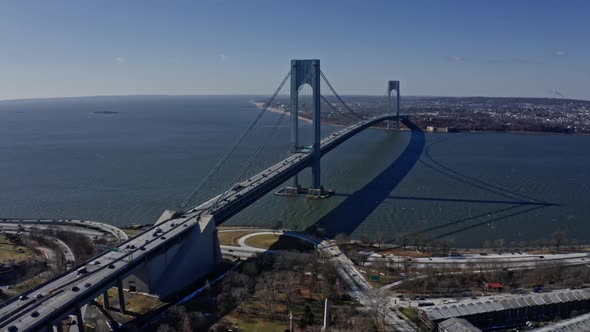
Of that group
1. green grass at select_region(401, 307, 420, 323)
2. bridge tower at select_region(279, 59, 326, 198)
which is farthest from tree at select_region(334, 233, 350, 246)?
bridge tower at select_region(279, 59, 326, 198)

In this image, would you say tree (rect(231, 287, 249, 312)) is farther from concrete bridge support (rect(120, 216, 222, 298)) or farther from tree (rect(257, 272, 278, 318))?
concrete bridge support (rect(120, 216, 222, 298))

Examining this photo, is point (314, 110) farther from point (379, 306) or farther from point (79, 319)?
point (79, 319)

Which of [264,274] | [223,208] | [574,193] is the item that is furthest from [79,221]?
[574,193]

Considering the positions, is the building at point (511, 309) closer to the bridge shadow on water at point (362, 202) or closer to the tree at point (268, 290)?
the tree at point (268, 290)

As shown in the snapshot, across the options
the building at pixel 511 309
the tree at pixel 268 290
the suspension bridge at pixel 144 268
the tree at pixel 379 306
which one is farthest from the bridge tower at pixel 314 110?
the building at pixel 511 309

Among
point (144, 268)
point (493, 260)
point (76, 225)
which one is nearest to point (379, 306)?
point (493, 260)

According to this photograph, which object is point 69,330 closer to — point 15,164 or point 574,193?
point 574,193
